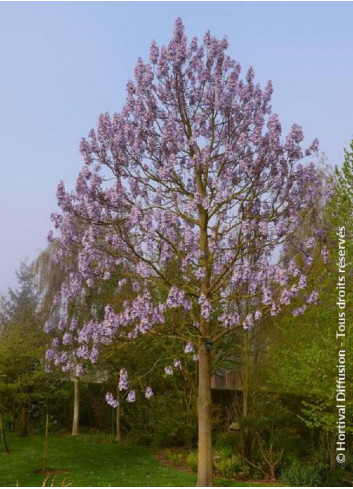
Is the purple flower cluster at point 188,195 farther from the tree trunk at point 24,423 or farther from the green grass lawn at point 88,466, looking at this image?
the tree trunk at point 24,423

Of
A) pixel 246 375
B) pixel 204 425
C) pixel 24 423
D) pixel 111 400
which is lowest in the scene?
pixel 24 423

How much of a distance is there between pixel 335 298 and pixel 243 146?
5.20m

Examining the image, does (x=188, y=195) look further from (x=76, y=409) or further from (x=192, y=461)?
(x=76, y=409)

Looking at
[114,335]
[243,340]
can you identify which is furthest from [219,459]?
[114,335]

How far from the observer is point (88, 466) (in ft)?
70.8

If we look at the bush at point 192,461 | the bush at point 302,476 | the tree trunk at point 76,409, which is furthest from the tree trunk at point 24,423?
the bush at point 302,476

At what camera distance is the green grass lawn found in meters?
18.6

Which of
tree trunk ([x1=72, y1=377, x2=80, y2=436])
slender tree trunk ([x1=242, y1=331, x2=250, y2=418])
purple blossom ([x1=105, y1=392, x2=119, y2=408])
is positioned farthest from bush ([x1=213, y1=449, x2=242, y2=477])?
tree trunk ([x1=72, y1=377, x2=80, y2=436])

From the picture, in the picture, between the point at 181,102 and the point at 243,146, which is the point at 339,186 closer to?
the point at 243,146

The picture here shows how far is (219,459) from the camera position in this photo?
20922 millimetres

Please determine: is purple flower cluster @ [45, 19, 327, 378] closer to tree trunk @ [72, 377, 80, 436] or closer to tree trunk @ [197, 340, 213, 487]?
tree trunk @ [197, 340, 213, 487]

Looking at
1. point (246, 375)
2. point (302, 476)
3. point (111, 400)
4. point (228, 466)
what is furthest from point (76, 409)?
point (111, 400)

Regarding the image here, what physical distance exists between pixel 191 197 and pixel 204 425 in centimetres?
594

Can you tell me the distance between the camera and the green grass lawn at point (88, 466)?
18.6 metres
